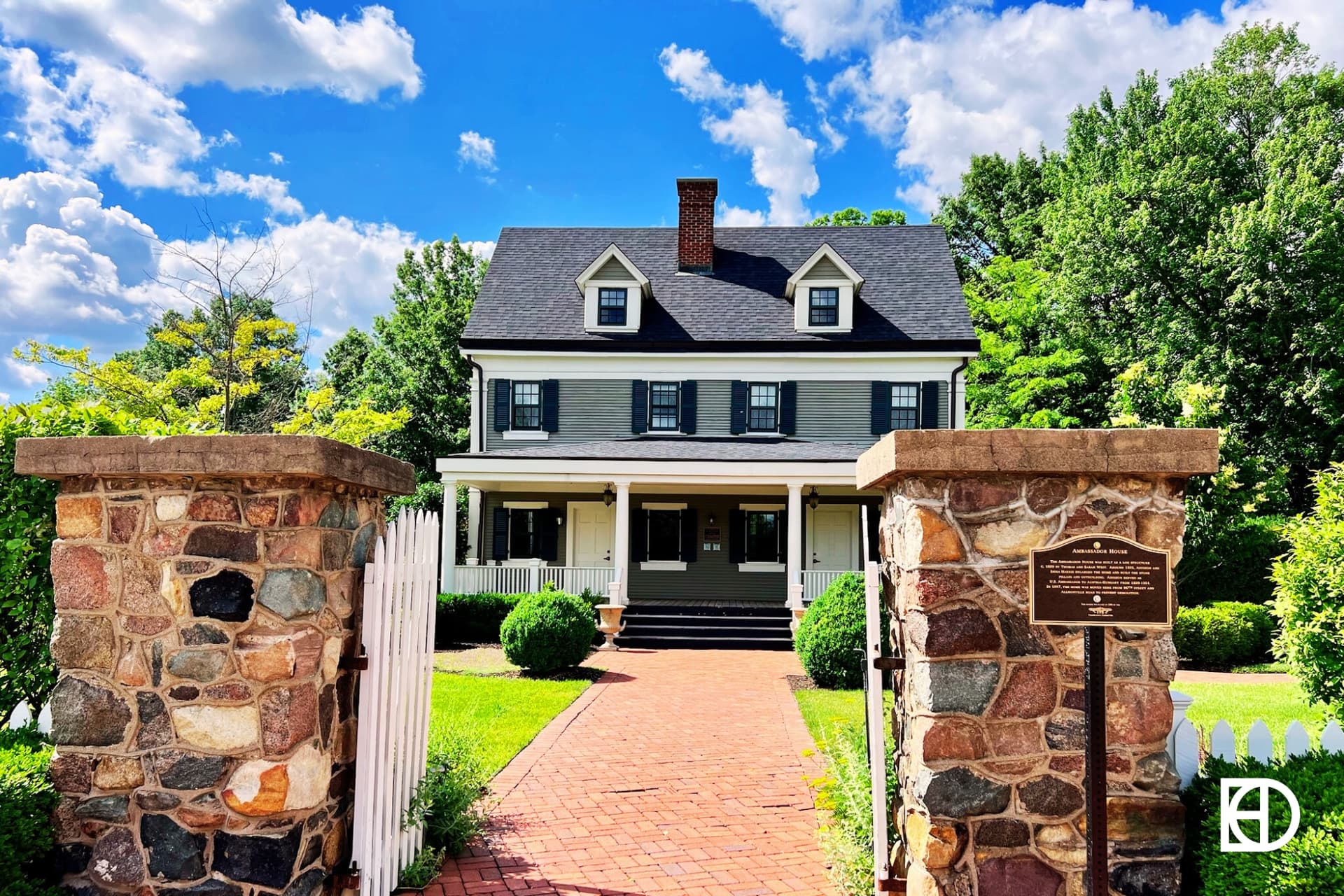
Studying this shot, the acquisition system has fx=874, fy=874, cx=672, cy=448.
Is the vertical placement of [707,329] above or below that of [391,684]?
above

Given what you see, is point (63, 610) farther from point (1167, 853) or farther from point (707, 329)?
point (707, 329)

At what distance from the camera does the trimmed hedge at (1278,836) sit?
10.6 ft

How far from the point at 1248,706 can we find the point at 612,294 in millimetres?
13975

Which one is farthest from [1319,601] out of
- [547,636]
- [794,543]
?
[794,543]

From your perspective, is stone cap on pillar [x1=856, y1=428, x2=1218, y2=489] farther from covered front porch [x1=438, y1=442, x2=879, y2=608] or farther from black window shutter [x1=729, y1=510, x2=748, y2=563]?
black window shutter [x1=729, y1=510, x2=748, y2=563]

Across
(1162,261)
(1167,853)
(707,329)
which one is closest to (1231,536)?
(1162,261)

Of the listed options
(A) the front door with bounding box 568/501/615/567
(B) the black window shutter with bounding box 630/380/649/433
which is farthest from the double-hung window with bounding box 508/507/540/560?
(B) the black window shutter with bounding box 630/380/649/433

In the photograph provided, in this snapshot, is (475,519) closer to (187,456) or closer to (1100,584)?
(187,456)

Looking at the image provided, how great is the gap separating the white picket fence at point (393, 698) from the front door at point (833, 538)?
15.0 metres

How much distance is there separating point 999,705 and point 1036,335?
81.9 ft

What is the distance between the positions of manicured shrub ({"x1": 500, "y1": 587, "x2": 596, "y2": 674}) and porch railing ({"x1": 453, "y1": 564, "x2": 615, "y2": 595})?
4652mm

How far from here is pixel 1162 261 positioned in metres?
21.6

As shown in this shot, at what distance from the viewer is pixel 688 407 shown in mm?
19172

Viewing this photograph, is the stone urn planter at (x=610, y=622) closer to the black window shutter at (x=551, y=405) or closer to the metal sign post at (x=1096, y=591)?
the black window shutter at (x=551, y=405)
